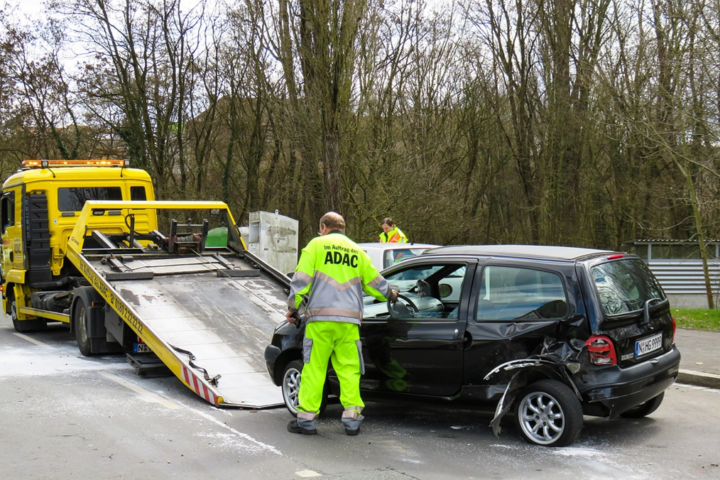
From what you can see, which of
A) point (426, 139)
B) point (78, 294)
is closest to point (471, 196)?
point (426, 139)

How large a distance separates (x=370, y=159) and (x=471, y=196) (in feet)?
34.9

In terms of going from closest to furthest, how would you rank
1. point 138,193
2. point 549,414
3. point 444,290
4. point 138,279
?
point 549,414, point 444,290, point 138,279, point 138,193

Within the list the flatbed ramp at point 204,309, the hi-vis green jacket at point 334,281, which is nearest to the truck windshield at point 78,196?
the flatbed ramp at point 204,309

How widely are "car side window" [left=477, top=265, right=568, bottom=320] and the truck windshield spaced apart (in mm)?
8968

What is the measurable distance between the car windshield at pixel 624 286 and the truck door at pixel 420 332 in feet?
3.38

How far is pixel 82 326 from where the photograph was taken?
10.5 meters

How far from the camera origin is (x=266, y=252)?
701 inches

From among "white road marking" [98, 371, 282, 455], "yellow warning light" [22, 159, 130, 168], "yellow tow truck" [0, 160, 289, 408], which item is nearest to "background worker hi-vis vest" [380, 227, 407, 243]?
"yellow tow truck" [0, 160, 289, 408]

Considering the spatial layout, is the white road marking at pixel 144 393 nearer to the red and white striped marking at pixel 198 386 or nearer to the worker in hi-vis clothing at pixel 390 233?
the red and white striped marking at pixel 198 386

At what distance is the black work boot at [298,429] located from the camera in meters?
6.34

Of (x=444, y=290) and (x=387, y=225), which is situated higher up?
(x=387, y=225)

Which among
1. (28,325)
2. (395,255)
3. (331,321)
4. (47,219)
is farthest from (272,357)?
(28,325)

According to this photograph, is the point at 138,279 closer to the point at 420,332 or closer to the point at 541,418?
the point at 420,332

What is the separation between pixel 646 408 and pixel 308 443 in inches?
118
